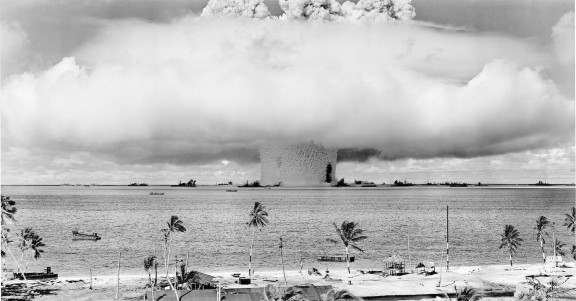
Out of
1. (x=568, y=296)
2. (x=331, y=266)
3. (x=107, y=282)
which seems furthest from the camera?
(x=331, y=266)

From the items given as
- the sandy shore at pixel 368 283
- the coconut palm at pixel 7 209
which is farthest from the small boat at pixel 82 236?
the coconut palm at pixel 7 209

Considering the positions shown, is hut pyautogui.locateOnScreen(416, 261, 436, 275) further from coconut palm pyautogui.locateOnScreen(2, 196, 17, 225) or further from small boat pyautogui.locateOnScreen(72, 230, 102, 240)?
small boat pyautogui.locateOnScreen(72, 230, 102, 240)

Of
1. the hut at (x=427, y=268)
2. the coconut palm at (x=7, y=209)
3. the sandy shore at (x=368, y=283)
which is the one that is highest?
the coconut palm at (x=7, y=209)

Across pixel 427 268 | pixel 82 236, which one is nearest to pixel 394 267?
pixel 427 268

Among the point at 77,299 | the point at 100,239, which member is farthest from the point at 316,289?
the point at 100,239

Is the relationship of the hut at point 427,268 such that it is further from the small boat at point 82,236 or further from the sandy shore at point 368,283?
the small boat at point 82,236

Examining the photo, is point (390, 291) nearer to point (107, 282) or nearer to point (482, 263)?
point (107, 282)

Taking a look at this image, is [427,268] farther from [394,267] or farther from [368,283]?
[368,283]

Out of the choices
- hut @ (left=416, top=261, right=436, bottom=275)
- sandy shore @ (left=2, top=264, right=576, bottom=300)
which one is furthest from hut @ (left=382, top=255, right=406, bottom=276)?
hut @ (left=416, top=261, right=436, bottom=275)
